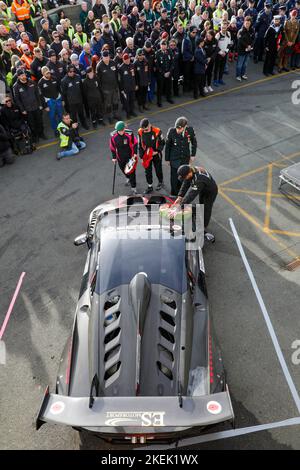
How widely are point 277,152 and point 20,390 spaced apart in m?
8.35

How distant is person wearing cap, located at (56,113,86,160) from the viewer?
985 centimetres

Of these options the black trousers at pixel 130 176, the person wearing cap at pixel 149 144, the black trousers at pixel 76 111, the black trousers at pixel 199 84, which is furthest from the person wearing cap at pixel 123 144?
the black trousers at pixel 199 84

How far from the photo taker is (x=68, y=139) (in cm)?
1006

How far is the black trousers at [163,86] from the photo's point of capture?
38.2 feet

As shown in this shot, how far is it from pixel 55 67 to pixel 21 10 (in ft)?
16.3

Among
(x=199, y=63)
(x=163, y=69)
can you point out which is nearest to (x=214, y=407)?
(x=163, y=69)

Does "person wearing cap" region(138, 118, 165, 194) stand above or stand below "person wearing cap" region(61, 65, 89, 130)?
below

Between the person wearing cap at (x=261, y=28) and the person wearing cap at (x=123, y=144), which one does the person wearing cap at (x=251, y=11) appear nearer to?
the person wearing cap at (x=261, y=28)

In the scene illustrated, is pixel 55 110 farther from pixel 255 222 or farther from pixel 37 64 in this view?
pixel 255 222

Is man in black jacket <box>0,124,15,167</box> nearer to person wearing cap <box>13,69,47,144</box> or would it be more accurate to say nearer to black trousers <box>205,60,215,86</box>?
person wearing cap <box>13,69,47,144</box>

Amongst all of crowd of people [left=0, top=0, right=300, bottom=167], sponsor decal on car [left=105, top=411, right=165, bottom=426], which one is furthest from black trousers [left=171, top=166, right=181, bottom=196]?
sponsor decal on car [left=105, top=411, right=165, bottom=426]

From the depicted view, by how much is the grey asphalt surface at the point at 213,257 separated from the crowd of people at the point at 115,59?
862 mm

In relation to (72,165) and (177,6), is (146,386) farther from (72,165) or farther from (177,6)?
(177,6)

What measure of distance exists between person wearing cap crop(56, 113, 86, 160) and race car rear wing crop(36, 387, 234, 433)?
7.87 m
